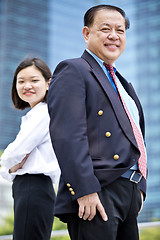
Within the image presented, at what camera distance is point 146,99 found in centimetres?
4494

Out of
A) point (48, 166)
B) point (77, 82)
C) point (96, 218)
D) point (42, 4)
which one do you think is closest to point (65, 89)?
point (77, 82)

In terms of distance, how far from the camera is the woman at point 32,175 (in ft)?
5.14

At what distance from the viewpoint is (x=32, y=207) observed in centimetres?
157

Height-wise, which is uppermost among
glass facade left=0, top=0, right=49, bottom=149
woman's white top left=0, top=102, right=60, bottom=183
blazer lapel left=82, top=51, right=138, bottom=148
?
glass facade left=0, top=0, right=49, bottom=149

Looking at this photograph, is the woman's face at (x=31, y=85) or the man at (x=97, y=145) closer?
the man at (x=97, y=145)

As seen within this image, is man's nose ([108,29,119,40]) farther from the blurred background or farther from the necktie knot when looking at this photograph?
the blurred background

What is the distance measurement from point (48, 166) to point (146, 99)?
44296 millimetres

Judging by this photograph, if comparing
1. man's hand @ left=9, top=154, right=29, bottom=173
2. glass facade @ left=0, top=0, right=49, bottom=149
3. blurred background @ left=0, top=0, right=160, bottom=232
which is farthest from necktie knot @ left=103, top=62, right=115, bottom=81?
blurred background @ left=0, top=0, right=160, bottom=232

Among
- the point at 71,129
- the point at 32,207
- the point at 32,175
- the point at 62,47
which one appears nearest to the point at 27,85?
the point at 32,175

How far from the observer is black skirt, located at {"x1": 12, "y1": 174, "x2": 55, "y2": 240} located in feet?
5.10

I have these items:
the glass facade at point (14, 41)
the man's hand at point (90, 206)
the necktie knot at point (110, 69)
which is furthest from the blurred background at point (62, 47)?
the man's hand at point (90, 206)

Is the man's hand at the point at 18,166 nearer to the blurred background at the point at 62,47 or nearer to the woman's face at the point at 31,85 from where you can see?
the woman's face at the point at 31,85

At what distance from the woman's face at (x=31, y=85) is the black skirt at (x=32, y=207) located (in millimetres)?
427

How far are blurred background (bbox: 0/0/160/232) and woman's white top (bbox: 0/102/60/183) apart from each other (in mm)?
40012
